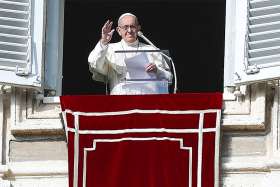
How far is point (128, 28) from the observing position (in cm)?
1608

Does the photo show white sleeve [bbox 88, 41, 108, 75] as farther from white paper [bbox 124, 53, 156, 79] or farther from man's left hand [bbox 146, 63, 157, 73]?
man's left hand [bbox 146, 63, 157, 73]

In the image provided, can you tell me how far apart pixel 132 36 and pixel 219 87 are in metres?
1.61

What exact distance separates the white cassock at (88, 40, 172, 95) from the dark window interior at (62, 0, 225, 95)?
1.40 meters

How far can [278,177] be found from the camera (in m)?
15.3

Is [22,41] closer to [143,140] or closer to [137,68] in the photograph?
[137,68]

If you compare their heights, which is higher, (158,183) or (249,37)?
(249,37)

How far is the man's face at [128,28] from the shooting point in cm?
1605

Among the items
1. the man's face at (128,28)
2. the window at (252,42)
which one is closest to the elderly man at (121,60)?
the man's face at (128,28)

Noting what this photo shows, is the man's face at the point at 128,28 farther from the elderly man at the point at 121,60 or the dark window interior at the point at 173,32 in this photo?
the dark window interior at the point at 173,32

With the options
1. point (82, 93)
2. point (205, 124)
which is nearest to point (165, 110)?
point (205, 124)

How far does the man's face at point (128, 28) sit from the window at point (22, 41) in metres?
0.57

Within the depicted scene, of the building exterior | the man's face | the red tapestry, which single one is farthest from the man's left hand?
the building exterior

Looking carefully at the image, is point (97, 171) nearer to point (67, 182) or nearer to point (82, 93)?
point (67, 182)

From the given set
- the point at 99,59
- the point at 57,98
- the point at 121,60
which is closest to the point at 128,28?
the point at 121,60
